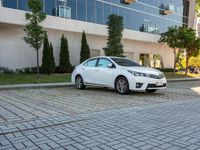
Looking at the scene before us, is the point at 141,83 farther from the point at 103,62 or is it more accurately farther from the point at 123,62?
the point at 103,62

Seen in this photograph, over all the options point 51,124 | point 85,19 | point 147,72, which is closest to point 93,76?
point 147,72

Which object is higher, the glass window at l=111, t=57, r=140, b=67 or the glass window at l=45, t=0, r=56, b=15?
the glass window at l=45, t=0, r=56, b=15

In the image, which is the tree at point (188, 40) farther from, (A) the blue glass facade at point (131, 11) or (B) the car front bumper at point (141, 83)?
(B) the car front bumper at point (141, 83)

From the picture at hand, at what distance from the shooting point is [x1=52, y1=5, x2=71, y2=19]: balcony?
2152 centimetres

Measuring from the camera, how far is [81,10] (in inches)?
934

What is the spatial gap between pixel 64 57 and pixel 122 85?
39.9ft

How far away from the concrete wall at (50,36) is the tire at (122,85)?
1142 cm

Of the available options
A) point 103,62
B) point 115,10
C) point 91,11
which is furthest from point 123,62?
point 115,10

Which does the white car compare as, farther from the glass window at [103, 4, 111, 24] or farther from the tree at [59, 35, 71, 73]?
the glass window at [103, 4, 111, 24]

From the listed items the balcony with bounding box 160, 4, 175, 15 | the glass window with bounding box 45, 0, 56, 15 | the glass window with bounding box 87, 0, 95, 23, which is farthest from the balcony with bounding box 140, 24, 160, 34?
the glass window with bounding box 45, 0, 56, 15

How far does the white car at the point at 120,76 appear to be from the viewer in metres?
9.85

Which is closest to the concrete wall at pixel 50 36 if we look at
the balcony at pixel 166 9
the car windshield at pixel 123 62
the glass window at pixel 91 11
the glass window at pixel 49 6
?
the glass window at pixel 49 6

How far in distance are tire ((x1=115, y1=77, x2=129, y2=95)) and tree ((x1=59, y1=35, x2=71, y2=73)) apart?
1180 cm

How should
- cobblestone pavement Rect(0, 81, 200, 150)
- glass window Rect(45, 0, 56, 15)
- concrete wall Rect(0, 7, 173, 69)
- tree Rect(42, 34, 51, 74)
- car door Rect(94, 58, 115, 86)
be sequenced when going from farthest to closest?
glass window Rect(45, 0, 56, 15), tree Rect(42, 34, 51, 74), concrete wall Rect(0, 7, 173, 69), car door Rect(94, 58, 115, 86), cobblestone pavement Rect(0, 81, 200, 150)
